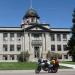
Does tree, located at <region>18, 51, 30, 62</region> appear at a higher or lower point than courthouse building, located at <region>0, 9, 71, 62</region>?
lower

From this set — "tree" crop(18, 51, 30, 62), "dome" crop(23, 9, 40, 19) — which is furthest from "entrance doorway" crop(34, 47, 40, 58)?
"dome" crop(23, 9, 40, 19)

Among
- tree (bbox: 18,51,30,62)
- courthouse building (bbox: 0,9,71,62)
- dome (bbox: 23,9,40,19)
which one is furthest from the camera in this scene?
dome (bbox: 23,9,40,19)

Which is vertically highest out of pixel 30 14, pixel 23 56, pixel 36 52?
pixel 30 14

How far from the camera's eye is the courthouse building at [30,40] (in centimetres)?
9131

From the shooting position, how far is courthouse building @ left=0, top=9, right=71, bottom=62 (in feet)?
300

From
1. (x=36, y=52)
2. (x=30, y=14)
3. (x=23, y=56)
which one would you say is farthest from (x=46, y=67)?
(x=30, y=14)

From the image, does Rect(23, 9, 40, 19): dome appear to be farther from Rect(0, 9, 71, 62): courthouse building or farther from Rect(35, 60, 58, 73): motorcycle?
Rect(35, 60, 58, 73): motorcycle

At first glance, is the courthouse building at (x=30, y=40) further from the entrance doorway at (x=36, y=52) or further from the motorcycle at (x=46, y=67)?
the motorcycle at (x=46, y=67)

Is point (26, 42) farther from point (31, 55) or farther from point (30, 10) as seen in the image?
point (30, 10)

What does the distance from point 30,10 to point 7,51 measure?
16.4 m

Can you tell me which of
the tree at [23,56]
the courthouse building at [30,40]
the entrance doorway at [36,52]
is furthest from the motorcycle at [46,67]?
the entrance doorway at [36,52]

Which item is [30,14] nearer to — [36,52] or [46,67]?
[36,52]

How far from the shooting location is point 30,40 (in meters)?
91.3

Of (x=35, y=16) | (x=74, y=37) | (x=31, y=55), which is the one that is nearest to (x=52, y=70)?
(x=74, y=37)
